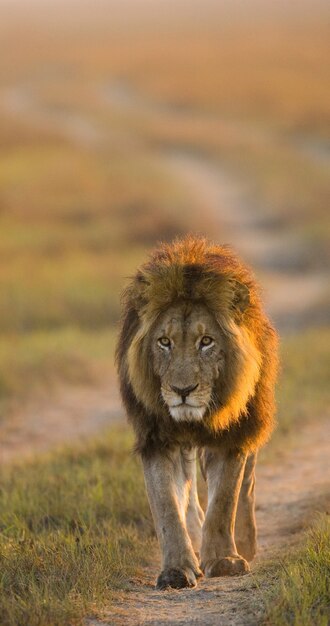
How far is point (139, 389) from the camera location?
525 cm

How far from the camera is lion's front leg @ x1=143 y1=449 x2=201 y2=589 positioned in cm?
514

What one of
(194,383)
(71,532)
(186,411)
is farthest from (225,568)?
(71,532)

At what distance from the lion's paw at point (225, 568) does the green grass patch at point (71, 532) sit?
37 cm

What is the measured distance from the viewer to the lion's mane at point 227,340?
5.20 metres

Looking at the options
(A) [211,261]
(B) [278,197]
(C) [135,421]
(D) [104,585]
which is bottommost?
(D) [104,585]

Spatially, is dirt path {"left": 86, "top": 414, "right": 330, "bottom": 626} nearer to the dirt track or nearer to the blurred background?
the dirt track

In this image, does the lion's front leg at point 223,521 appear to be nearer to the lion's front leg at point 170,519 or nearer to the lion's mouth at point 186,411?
the lion's front leg at point 170,519

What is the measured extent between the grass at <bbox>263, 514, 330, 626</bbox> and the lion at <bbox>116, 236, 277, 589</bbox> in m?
0.44

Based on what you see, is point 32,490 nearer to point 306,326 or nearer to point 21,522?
point 21,522

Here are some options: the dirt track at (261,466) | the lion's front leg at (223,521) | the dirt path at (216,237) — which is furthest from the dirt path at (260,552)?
the dirt path at (216,237)

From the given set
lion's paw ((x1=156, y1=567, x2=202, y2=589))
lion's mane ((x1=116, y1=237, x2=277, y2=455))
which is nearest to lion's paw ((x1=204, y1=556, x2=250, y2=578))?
lion's paw ((x1=156, y1=567, x2=202, y2=589))

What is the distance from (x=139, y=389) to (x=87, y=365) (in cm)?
712

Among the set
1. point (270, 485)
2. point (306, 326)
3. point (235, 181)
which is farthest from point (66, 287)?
point (235, 181)

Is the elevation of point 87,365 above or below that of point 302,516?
above
